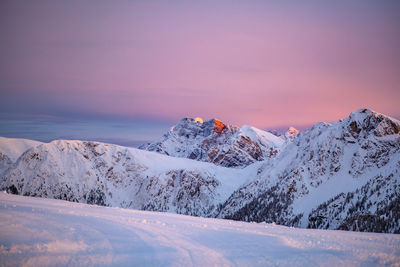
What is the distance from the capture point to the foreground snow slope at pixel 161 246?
11.1 m

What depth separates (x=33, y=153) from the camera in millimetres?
176500

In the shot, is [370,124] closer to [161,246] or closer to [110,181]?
[110,181]

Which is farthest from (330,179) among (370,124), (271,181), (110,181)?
(110,181)

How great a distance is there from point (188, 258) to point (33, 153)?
638 feet

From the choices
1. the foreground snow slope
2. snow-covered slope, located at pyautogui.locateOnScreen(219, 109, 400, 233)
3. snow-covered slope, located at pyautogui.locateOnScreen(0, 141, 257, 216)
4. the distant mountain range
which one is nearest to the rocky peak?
snow-covered slope, located at pyautogui.locateOnScreen(219, 109, 400, 233)

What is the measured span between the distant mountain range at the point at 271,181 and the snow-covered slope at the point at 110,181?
0.57 metres

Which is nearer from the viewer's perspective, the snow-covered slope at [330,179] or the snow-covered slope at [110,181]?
the snow-covered slope at [330,179]

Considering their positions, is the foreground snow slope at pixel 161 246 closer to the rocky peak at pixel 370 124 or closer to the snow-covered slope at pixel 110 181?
the rocky peak at pixel 370 124

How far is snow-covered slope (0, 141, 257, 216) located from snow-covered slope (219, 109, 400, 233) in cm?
2258

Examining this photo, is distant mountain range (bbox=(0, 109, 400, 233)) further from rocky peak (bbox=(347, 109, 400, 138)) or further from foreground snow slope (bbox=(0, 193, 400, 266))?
foreground snow slope (bbox=(0, 193, 400, 266))

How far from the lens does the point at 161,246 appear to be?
1338 centimetres

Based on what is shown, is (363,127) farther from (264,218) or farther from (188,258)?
(188,258)

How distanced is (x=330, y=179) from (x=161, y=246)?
469ft

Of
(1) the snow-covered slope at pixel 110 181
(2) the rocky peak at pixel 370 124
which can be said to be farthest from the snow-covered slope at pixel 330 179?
(1) the snow-covered slope at pixel 110 181
